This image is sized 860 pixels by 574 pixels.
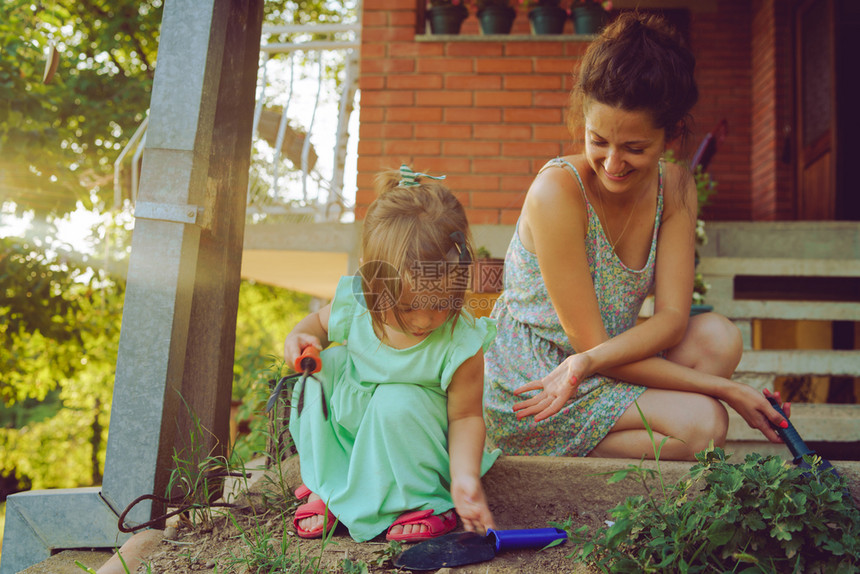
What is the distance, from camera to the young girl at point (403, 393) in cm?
146

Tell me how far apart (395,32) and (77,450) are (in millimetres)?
13863

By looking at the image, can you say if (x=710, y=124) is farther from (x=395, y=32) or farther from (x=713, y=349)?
(x=713, y=349)

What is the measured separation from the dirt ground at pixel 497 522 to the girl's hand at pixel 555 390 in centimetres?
18

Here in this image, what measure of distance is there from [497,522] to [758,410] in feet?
2.34

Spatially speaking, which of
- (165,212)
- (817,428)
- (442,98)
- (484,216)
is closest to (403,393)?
(165,212)

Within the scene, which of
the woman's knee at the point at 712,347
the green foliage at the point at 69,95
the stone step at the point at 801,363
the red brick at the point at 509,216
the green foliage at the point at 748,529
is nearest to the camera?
the green foliage at the point at 748,529

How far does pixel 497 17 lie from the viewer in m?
3.98

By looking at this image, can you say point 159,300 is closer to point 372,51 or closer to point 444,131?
point 444,131

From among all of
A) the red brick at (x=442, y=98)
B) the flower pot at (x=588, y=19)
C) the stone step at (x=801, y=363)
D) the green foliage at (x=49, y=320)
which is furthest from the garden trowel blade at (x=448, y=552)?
the green foliage at (x=49, y=320)

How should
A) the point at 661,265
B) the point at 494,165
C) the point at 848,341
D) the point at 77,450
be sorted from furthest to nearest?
the point at 77,450 → the point at 848,341 → the point at 494,165 → the point at 661,265

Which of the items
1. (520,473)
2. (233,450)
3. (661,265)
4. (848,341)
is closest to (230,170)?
(233,450)

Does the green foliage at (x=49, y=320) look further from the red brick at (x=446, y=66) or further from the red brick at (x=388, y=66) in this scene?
the red brick at (x=446, y=66)

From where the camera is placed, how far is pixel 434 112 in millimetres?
3891

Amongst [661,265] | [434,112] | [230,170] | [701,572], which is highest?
[434,112]
